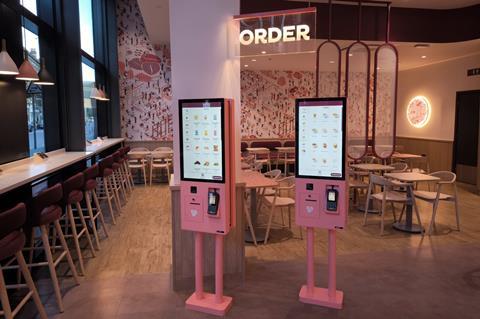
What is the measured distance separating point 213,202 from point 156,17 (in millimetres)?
5301

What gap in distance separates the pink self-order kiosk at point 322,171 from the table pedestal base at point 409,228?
2.43 meters

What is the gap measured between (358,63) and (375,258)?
566 centimetres

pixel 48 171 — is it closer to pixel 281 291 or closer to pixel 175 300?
pixel 175 300

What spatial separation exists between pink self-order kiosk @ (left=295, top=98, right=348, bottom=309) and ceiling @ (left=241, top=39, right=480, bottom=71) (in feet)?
12.9

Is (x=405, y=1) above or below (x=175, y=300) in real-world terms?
above

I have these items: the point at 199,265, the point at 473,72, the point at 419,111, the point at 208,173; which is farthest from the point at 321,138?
the point at 419,111

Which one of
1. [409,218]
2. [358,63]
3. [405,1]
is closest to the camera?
[409,218]

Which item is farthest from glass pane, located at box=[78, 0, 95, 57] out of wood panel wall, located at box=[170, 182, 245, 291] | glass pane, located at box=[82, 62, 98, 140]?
wood panel wall, located at box=[170, 182, 245, 291]

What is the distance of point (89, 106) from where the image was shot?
826 centimetres

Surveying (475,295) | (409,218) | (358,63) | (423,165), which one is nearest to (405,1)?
(358,63)

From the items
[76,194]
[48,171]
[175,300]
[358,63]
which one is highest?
[358,63]

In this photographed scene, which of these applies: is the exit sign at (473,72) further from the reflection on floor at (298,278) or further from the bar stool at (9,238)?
the bar stool at (9,238)

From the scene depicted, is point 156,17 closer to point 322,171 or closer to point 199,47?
point 199,47

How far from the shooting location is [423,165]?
959cm
